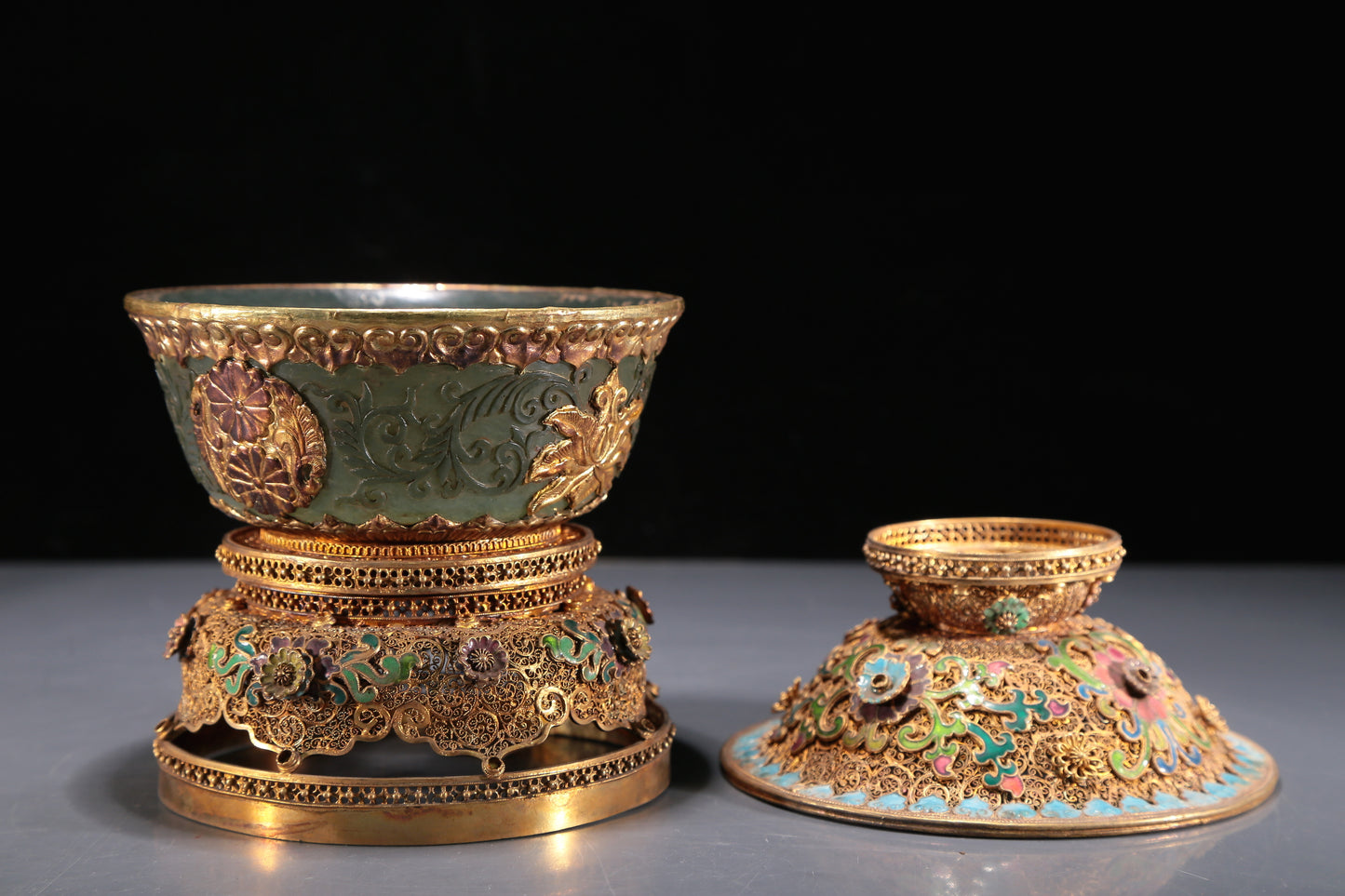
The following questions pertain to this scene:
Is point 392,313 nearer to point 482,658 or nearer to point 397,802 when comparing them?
point 482,658

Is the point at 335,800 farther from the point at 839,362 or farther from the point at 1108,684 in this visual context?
the point at 839,362

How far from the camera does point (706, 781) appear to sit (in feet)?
12.8

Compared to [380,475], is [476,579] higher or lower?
lower

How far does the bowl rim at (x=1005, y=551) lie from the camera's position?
11.9ft

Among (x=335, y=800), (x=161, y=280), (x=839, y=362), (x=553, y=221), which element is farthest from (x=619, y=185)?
(x=335, y=800)

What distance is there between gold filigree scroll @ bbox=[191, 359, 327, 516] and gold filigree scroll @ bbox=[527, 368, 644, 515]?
0.46m

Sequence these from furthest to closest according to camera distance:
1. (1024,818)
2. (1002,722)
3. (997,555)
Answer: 1. (997,555)
2. (1002,722)
3. (1024,818)

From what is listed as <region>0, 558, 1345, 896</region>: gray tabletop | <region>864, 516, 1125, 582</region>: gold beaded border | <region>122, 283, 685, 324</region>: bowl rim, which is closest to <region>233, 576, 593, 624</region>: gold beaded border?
<region>0, 558, 1345, 896</region>: gray tabletop

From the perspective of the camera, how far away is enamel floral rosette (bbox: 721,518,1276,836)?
11.5 ft

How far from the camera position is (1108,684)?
362 centimetres

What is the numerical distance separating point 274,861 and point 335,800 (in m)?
0.18

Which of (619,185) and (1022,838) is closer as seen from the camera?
(1022,838)

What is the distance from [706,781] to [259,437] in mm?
1267

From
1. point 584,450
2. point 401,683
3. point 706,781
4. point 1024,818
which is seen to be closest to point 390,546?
point 401,683
